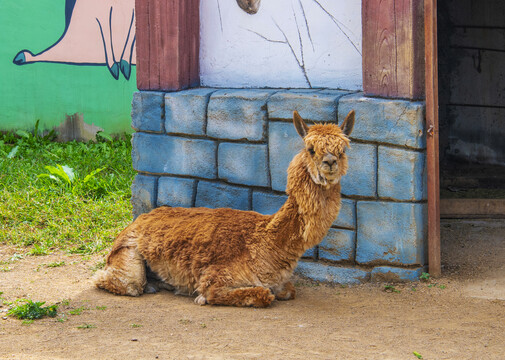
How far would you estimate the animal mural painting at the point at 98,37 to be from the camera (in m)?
10.0

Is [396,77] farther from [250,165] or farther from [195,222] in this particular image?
[195,222]

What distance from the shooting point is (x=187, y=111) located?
578cm

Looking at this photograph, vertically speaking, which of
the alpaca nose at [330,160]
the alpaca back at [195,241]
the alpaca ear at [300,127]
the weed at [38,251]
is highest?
the alpaca ear at [300,127]

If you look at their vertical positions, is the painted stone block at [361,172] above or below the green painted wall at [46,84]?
below

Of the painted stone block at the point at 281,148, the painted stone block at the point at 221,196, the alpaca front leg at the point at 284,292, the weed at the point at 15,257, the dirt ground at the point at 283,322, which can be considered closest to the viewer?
the dirt ground at the point at 283,322

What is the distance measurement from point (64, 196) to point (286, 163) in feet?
10.2

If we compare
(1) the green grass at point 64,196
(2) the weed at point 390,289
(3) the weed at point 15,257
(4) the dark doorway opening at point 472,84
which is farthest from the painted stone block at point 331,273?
(4) the dark doorway opening at point 472,84

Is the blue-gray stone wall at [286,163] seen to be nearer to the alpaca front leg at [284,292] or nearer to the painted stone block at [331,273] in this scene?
the painted stone block at [331,273]

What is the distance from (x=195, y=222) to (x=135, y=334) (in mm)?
1081

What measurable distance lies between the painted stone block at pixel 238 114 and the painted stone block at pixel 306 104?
0.36 feet

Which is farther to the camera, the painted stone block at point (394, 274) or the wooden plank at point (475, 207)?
the wooden plank at point (475, 207)

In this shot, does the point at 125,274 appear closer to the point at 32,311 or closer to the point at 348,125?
the point at 32,311

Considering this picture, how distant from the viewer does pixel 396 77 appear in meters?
4.93

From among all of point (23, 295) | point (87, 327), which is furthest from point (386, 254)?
point (23, 295)
